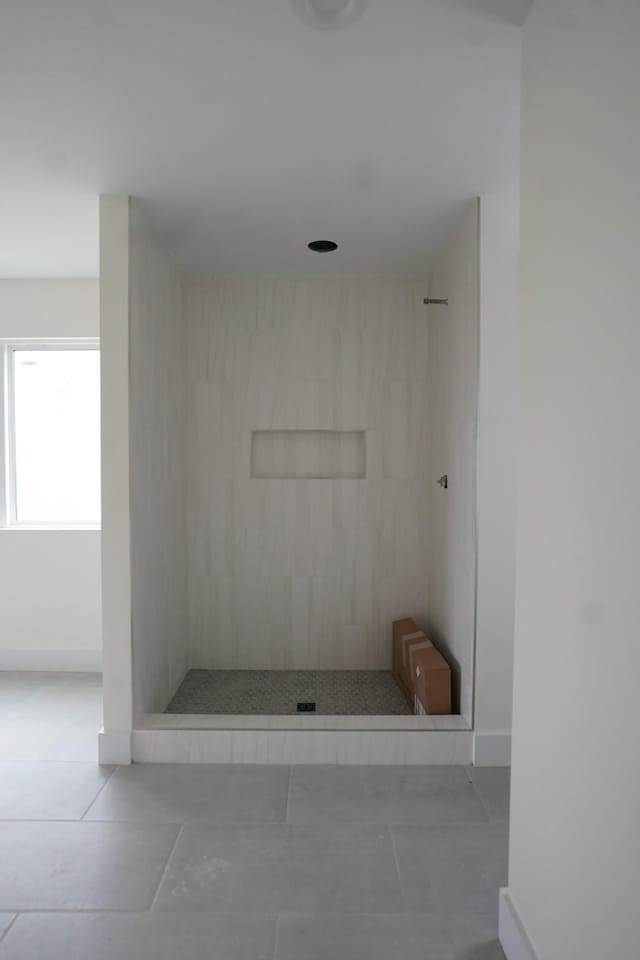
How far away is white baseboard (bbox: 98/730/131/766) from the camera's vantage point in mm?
2883

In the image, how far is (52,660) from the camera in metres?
4.22

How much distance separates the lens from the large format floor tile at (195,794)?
97.8 inches

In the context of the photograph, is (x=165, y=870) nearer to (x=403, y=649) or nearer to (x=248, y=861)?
(x=248, y=861)

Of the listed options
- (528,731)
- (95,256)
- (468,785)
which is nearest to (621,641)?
(528,731)

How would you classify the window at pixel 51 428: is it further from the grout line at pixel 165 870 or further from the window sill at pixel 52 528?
the grout line at pixel 165 870

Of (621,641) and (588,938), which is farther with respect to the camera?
(588,938)

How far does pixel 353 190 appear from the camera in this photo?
2641 mm

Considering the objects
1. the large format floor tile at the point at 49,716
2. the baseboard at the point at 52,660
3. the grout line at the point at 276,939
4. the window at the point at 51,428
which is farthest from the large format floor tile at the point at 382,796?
the window at the point at 51,428

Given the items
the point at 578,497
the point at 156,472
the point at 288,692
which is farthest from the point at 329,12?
the point at 288,692

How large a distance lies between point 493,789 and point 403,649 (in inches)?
42.4

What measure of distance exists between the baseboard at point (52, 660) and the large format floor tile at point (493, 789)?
8.08 ft

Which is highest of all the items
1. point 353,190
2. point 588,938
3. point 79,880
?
point 353,190

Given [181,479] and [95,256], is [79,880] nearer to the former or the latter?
[181,479]

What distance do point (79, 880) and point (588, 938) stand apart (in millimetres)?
1549
